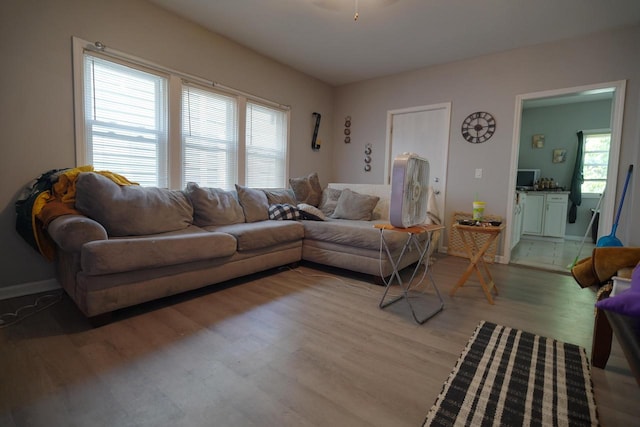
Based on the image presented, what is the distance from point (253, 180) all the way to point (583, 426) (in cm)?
374

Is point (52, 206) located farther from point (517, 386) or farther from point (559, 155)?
point (559, 155)

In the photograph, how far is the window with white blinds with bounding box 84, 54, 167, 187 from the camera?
2.61 metres

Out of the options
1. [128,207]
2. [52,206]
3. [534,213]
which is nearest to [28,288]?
[52,206]

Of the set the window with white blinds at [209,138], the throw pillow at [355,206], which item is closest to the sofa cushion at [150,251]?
the window with white blinds at [209,138]

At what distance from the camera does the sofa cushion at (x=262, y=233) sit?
8.63 ft

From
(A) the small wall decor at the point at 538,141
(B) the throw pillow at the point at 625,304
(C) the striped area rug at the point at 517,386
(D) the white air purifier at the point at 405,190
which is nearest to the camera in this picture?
(B) the throw pillow at the point at 625,304

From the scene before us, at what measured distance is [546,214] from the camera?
5.71m

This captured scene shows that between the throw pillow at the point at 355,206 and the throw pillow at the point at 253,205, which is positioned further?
the throw pillow at the point at 355,206

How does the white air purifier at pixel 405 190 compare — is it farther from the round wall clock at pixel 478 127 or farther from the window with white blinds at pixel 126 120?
the window with white blinds at pixel 126 120

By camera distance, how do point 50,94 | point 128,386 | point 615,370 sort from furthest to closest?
point 50,94 → point 615,370 → point 128,386

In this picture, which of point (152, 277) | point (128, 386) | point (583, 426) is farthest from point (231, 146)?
point (583, 426)

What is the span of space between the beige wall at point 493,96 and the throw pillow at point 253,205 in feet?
7.09

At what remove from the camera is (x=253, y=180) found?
407 cm

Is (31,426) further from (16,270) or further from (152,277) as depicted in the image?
(16,270)
